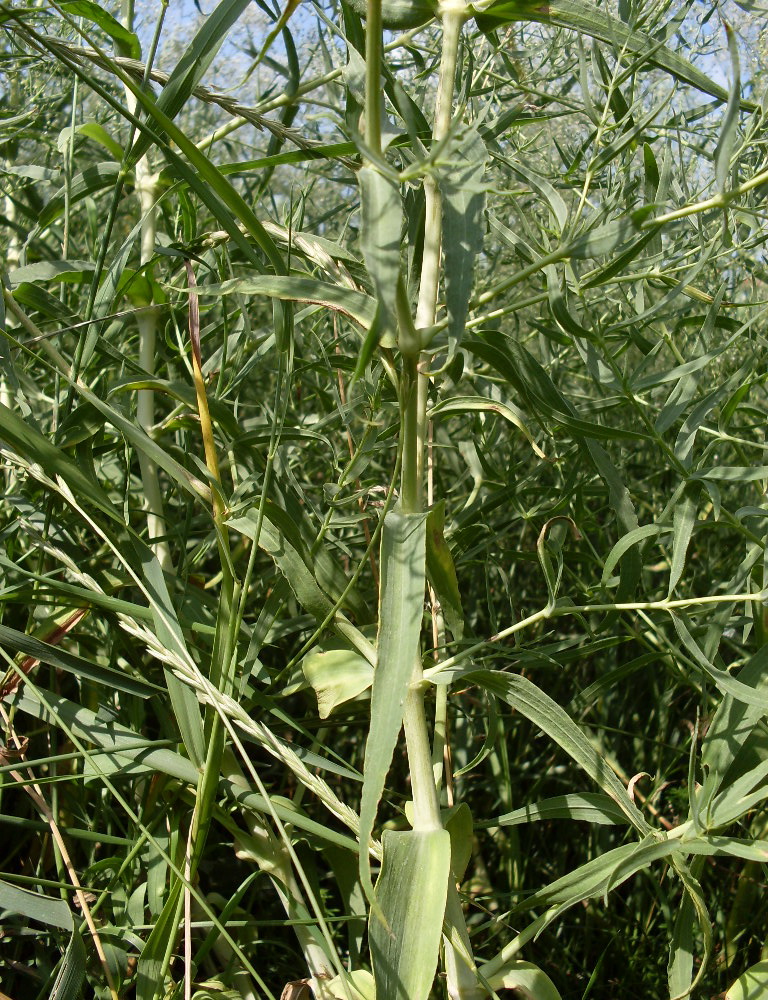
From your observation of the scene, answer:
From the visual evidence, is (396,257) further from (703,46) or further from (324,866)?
(703,46)

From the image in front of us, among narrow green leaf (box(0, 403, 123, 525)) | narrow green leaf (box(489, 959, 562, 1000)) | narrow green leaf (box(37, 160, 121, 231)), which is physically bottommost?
narrow green leaf (box(489, 959, 562, 1000))

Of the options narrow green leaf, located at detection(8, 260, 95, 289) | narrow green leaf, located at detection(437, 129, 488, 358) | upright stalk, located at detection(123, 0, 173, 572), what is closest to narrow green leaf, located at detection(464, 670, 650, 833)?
narrow green leaf, located at detection(437, 129, 488, 358)

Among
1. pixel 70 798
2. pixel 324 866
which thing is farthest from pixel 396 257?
pixel 324 866

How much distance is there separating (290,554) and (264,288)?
7.9 inches

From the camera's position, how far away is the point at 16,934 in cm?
65

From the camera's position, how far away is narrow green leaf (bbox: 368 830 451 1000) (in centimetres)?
46

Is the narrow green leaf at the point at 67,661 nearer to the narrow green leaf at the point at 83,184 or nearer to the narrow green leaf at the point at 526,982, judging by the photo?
the narrow green leaf at the point at 526,982

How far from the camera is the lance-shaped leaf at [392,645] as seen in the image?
1.38ft

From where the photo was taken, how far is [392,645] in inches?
18.0

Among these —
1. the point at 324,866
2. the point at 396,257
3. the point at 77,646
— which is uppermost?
the point at 396,257

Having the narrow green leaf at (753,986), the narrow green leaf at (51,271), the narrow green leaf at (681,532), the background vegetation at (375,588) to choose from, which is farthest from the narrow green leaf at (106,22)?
the narrow green leaf at (753,986)

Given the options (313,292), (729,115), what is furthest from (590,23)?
(313,292)

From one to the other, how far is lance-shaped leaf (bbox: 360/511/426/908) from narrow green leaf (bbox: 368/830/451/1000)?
6 centimetres

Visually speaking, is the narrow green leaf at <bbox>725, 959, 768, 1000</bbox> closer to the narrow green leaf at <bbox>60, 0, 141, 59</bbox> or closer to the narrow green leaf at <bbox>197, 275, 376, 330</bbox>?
the narrow green leaf at <bbox>197, 275, 376, 330</bbox>
